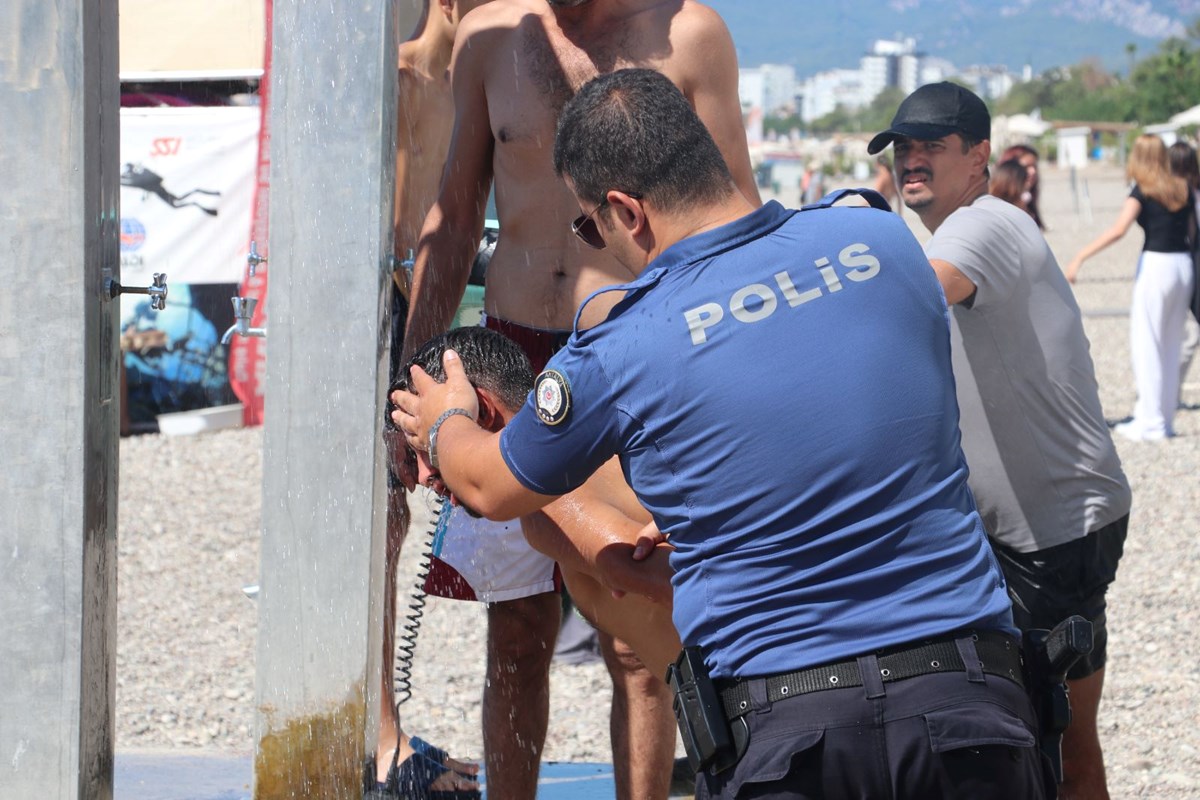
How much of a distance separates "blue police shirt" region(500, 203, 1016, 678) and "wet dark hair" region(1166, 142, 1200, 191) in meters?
9.07

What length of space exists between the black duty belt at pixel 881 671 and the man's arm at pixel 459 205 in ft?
5.43

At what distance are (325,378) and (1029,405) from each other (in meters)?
1.69

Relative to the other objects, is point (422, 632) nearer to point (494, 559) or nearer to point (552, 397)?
point (494, 559)

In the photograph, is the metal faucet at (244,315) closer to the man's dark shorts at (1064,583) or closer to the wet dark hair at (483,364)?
the wet dark hair at (483,364)

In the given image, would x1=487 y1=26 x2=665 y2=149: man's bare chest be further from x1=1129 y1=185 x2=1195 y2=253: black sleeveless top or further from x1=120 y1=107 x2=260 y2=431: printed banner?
x1=1129 y1=185 x2=1195 y2=253: black sleeveless top

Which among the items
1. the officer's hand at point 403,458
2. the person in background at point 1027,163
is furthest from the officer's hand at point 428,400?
the person in background at point 1027,163

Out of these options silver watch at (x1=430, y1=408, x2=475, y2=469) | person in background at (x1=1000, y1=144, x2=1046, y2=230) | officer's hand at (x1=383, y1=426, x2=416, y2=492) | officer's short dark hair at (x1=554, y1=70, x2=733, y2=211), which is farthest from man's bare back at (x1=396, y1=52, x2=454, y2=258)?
person in background at (x1=1000, y1=144, x2=1046, y2=230)

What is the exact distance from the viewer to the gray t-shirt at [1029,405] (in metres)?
3.47

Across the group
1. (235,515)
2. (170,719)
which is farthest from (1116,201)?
(170,719)

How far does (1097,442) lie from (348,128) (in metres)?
1.95

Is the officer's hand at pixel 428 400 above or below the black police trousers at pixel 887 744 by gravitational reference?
above

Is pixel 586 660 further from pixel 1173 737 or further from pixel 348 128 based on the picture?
pixel 348 128

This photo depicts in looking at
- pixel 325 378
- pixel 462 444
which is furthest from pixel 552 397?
pixel 325 378

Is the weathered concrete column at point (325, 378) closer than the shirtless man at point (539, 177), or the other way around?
the weathered concrete column at point (325, 378)
